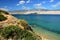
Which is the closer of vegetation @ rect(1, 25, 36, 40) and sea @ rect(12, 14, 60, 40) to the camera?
vegetation @ rect(1, 25, 36, 40)

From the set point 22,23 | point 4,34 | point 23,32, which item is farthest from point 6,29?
point 22,23

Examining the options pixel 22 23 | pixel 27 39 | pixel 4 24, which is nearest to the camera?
pixel 27 39

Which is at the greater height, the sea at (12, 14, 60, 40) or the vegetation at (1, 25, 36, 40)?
the vegetation at (1, 25, 36, 40)

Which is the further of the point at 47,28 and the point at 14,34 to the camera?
the point at 47,28

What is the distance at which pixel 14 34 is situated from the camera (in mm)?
14031

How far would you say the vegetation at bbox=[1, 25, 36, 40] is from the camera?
1377cm

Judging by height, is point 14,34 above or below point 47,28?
above

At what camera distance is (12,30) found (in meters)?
14.0

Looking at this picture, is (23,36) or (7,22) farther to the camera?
(7,22)

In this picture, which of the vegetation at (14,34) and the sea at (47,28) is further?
the sea at (47,28)

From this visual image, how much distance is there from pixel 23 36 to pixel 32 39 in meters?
0.77

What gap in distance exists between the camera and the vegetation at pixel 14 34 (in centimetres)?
1377

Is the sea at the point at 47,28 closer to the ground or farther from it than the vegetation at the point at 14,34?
closer to the ground

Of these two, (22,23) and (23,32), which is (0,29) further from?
(22,23)
